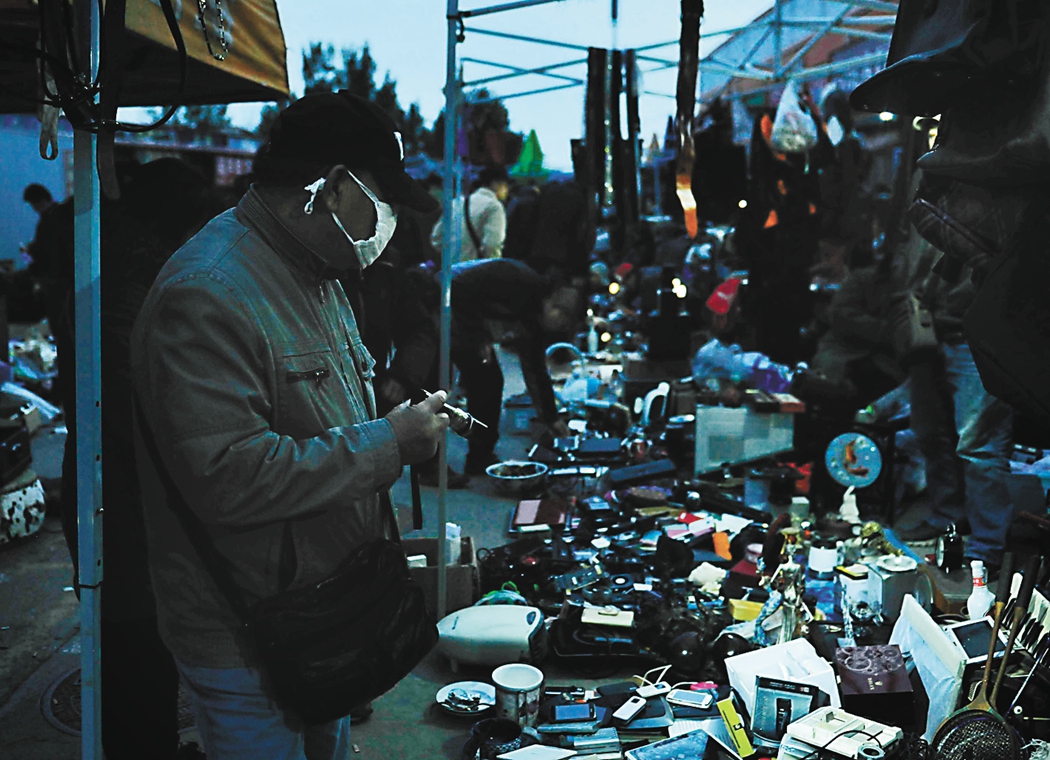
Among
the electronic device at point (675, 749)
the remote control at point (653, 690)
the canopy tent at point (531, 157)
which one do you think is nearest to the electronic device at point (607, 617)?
the remote control at point (653, 690)

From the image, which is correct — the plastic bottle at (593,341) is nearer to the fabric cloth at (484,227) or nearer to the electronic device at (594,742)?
the fabric cloth at (484,227)

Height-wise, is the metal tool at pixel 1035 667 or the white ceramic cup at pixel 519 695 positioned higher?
the metal tool at pixel 1035 667

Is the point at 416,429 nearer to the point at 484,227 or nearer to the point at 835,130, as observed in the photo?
the point at 484,227

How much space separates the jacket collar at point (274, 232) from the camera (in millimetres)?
1948

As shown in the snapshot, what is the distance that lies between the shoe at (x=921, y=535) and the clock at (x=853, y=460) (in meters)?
0.41

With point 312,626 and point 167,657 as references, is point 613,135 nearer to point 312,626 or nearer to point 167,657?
point 167,657

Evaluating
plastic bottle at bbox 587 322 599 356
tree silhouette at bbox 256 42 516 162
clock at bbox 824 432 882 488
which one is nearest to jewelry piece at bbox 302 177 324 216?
clock at bbox 824 432 882 488

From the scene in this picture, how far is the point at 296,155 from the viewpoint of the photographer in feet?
6.29

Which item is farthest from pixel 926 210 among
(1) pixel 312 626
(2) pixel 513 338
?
(2) pixel 513 338

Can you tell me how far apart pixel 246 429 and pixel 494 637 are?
245 cm

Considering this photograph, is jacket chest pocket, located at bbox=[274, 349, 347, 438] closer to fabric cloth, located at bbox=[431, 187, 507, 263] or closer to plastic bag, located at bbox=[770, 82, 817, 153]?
plastic bag, located at bbox=[770, 82, 817, 153]

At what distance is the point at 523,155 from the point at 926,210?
9040 millimetres

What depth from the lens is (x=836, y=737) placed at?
2857 millimetres

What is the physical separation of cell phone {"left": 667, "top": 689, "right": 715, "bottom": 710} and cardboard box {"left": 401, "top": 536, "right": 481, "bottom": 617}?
1.23m
